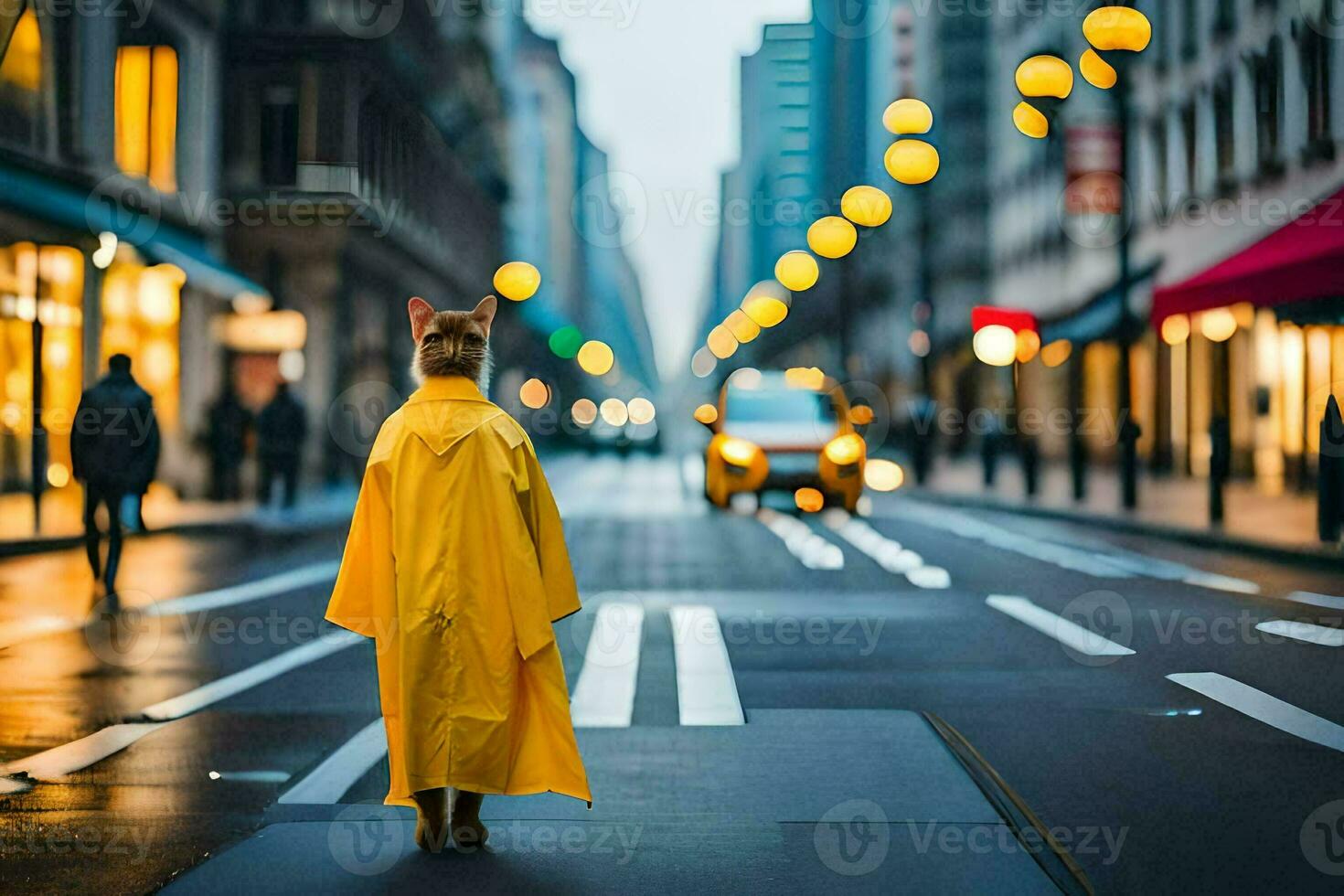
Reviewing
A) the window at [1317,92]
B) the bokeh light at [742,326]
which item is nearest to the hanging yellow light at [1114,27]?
the window at [1317,92]

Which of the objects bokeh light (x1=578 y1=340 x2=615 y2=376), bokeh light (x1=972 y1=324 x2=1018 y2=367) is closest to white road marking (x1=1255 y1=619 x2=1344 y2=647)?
bokeh light (x1=972 y1=324 x2=1018 y2=367)

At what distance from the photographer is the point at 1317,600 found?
428 inches

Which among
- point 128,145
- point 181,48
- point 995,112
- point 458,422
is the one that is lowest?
point 458,422

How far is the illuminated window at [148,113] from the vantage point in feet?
79.4

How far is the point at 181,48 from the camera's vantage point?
25.9 meters

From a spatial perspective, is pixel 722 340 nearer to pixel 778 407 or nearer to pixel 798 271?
pixel 798 271

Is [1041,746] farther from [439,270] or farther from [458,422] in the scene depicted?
[439,270]

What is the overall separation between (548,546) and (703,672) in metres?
3.61

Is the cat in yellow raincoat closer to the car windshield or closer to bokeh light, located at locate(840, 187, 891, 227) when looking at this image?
the car windshield

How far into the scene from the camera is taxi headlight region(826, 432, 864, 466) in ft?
68.5

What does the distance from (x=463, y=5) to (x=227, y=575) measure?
34.6 meters

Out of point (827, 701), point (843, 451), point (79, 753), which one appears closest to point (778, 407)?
point (843, 451)

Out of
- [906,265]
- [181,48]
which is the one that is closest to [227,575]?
[181,48]

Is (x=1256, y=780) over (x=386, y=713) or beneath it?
beneath
